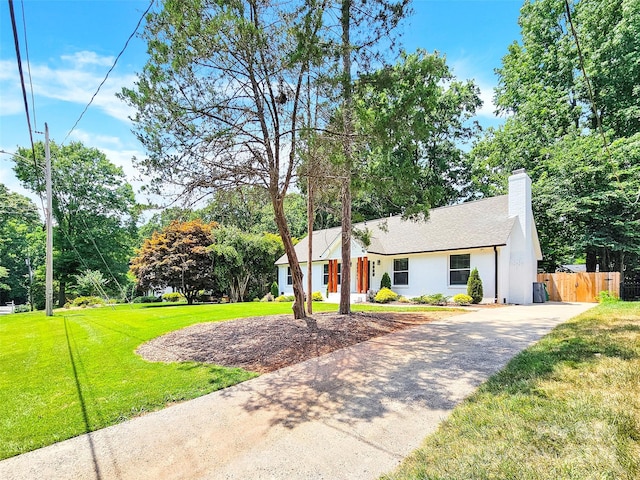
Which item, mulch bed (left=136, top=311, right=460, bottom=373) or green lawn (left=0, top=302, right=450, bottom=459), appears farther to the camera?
mulch bed (left=136, top=311, right=460, bottom=373)

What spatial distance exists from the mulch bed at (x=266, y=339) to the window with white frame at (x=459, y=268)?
7.04 meters

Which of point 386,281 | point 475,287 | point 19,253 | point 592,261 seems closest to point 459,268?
point 475,287

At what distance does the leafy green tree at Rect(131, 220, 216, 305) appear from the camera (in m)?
20.5

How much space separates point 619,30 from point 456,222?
13266mm

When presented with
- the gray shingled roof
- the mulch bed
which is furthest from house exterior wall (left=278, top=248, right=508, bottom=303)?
the mulch bed

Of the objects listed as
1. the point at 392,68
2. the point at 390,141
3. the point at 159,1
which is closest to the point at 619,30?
the point at 392,68

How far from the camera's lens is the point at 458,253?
1655 cm

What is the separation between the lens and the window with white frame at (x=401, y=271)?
60.8 ft

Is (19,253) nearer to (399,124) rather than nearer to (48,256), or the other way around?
(48,256)

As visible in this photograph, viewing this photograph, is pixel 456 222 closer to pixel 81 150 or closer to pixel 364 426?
pixel 364 426

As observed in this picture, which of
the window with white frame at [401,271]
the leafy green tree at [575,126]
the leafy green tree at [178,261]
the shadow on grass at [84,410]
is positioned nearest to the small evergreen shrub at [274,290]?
the leafy green tree at [178,261]

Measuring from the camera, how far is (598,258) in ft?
70.6

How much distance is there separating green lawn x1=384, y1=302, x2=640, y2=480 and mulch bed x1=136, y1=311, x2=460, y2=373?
328 cm

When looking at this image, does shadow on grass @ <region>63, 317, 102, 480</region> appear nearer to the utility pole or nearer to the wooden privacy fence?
the utility pole
